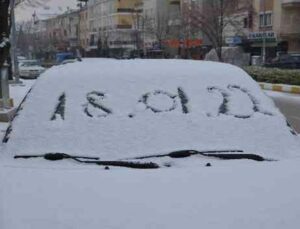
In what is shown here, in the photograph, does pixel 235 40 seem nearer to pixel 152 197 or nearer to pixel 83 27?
pixel 152 197

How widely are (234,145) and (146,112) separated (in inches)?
21.9

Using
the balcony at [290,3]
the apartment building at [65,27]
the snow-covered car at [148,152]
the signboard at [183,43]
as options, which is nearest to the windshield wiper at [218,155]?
the snow-covered car at [148,152]

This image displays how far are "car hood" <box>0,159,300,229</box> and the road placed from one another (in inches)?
408

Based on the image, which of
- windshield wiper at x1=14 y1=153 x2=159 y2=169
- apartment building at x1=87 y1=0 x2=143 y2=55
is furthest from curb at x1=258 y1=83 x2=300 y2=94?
Answer: apartment building at x1=87 y1=0 x2=143 y2=55

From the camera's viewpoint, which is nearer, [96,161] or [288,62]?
[96,161]

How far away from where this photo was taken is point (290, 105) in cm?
1786

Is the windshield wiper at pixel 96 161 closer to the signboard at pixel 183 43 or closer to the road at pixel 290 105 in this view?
the road at pixel 290 105

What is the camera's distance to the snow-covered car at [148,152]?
2.39 m

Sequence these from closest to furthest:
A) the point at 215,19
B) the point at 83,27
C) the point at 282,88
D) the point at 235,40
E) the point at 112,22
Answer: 1. the point at 282,88
2. the point at 215,19
3. the point at 235,40
4. the point at 112,22
5. the point at 83,27

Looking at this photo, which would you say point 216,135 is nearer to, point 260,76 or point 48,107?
point 48,107

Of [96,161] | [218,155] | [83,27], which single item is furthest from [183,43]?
[83,27]

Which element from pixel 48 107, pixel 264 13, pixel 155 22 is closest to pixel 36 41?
pixel 155 22

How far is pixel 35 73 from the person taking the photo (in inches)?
1500

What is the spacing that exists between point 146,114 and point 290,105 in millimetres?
15137
